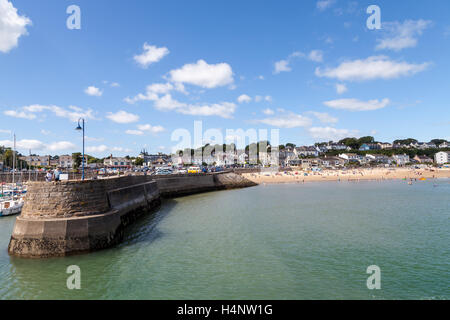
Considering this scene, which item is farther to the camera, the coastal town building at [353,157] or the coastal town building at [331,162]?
the coastal town building at [353,157]

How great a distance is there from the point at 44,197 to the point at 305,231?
56.8 ft

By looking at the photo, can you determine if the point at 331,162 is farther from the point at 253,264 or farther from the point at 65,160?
the point at 65,160

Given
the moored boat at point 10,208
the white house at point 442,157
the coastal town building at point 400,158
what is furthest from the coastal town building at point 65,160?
the white house at point 442,157

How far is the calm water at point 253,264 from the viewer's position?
10.5 m

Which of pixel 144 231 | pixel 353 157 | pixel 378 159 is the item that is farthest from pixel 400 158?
pixel 144 231

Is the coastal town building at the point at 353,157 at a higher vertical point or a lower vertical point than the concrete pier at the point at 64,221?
higher

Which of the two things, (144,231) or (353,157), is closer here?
(144,231)

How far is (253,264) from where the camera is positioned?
43.2ft

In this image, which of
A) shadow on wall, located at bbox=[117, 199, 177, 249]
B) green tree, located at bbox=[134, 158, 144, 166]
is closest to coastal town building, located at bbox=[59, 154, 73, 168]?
green tree, located at bbox=[134, 158, 144, 166]

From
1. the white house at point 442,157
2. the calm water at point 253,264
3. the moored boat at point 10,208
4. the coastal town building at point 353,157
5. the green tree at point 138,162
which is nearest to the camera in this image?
the calm water at point 253,264

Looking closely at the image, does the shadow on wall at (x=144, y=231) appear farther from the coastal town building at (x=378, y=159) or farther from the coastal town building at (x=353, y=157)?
the coastal town building at (x=378, y=159)
